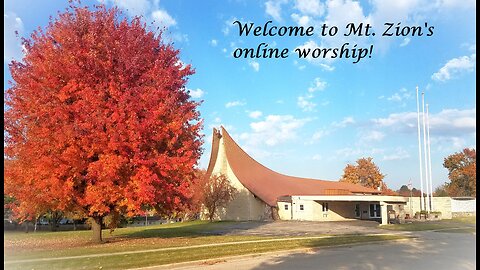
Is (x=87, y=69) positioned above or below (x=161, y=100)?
above

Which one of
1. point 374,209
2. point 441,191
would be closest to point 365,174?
point 441,191

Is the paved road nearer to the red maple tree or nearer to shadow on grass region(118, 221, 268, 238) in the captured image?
the red maple tree

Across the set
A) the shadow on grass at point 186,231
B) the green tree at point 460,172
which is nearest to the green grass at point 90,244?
the shadow on grass at point 186,231

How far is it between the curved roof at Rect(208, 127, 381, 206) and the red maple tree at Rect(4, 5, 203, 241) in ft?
94.8

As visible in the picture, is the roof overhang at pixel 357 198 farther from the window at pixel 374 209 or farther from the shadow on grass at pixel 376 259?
the shadow on grass at pixel 376 259

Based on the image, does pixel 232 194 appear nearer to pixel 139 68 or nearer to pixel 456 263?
pixel 139 68

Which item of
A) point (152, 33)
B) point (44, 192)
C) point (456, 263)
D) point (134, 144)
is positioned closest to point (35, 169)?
point (44, 192)

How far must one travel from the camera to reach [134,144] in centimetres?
1645

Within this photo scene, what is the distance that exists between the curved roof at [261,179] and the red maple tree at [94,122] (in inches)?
1137

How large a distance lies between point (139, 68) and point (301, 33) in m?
8.56

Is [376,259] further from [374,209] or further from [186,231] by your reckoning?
[374,209]

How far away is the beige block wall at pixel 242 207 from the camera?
46094mm

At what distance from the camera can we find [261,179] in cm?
5012

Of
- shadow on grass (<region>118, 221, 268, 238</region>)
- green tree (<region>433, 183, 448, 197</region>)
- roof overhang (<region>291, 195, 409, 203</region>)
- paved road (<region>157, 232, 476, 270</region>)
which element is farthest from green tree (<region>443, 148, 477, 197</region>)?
paved road (<region>157, 232, 476, 270</region>)
